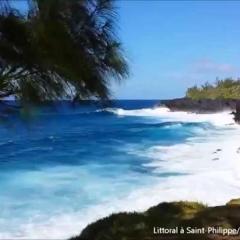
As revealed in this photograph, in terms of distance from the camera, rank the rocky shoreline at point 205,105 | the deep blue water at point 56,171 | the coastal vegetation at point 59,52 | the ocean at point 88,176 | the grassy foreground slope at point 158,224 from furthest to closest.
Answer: the rocky shoreline at point 205,105 → the ocean at point 88,176 → the grassy foreground slope at point 158,224 → the deep blue water at point 56,171 → the coastal vegetation at point 59,52

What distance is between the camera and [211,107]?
58.9 meters

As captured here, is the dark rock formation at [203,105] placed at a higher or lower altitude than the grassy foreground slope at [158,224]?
higher

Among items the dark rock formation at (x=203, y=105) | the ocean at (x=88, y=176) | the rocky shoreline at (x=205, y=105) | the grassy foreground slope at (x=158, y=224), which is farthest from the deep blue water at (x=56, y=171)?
the dark rock formation at (x=203, y=105)

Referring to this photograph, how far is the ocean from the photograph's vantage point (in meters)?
7.95

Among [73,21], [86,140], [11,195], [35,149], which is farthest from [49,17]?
[86,140]

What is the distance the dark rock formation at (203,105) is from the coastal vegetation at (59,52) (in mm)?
53523

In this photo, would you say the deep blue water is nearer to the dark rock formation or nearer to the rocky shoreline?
the rocky shoreline

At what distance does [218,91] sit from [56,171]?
51.2 meters

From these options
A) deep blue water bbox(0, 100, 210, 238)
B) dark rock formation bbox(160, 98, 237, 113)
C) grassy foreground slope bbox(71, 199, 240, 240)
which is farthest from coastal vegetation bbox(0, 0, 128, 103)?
dark rock formation bbox(160, 98, 237, 113)

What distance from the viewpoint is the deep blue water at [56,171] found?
11.7 feet

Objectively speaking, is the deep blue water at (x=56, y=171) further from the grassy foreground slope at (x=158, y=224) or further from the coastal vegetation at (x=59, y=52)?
the grassy foreground slope at (x=158, y=224)

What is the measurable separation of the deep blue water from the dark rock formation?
27535mm

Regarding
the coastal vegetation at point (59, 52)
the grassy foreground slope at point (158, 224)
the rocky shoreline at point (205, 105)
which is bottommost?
the grassy foreground slope at point (158, 224)

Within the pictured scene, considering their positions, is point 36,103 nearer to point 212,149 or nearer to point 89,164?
point 89,164
